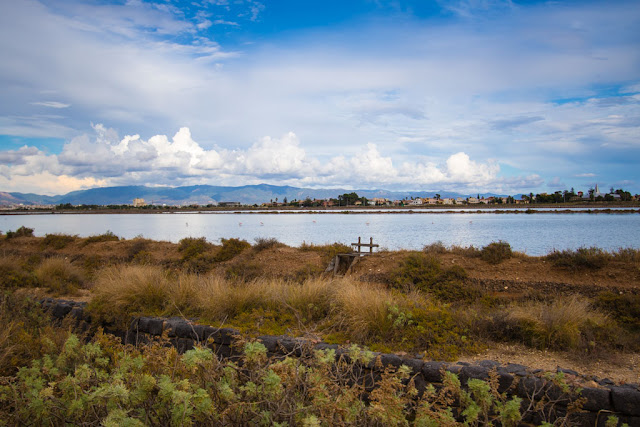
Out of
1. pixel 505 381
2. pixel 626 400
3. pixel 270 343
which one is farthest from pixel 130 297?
pixel 626 400

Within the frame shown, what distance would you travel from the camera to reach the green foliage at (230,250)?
17547 millimetres

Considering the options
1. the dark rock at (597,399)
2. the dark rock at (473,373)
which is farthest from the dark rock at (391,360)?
the dark rock at (597,399)

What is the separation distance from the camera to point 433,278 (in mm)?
11695

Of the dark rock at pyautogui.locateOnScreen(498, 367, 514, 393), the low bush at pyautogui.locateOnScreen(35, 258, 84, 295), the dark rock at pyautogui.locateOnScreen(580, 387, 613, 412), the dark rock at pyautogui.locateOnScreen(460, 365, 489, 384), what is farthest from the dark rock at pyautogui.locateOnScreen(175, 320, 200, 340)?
the dark rock at pyautogui.locateOnScreen(580, 387, 613, 412)

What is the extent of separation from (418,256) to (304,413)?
413 inches

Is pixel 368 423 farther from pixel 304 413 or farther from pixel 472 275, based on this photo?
pixel 472 275

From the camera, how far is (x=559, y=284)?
11.2 metres

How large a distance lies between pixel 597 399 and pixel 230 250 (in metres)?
15.3

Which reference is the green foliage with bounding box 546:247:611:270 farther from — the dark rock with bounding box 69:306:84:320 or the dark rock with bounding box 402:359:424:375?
the dark rock with bounding box 69:306:84:320

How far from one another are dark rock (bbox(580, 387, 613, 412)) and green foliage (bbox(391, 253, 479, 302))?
19.8 ft

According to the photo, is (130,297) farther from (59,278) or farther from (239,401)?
(239,401)

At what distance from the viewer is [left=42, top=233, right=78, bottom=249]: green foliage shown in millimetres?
21733

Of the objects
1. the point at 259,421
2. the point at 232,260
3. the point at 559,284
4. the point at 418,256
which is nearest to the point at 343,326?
the point at 259,421

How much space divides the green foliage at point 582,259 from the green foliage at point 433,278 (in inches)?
121
